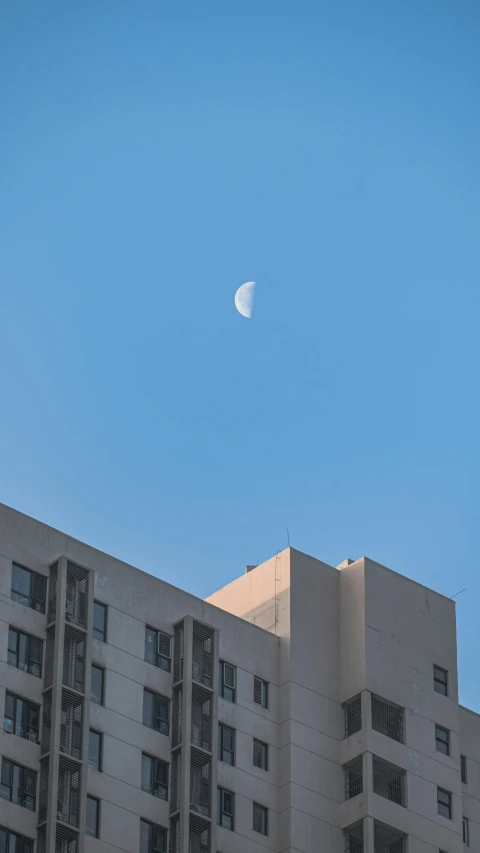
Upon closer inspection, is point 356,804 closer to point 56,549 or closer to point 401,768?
point 401,768

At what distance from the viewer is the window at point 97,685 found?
98.1 meters

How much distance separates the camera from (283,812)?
10388cm

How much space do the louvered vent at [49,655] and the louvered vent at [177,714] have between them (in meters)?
8.39

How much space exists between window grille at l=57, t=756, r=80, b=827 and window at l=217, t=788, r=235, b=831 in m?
10.4

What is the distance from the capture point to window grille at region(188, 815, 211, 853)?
98.8 metres

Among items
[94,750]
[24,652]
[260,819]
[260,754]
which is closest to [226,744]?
[260,754]

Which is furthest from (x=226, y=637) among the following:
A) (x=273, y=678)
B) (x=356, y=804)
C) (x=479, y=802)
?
(x=479, y=802)

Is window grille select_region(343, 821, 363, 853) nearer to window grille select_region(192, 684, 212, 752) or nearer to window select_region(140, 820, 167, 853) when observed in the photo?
window grille select_region(192, 684, 212, 752)

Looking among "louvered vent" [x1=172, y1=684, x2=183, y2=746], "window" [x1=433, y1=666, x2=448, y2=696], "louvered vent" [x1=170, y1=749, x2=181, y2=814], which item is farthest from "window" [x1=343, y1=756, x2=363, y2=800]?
"louvered vent" [x1=170, y1=749, x2=181, y2=814]

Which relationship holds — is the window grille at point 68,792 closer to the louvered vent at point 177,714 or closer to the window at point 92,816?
the window at point 92,816

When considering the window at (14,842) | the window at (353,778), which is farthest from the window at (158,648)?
the window at (14,842)

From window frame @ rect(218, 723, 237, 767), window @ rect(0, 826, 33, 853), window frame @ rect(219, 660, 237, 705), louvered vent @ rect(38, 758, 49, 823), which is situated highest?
window frame @ rect(219, 660, 237, 705)

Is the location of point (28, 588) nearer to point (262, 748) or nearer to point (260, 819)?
point (262, 748)

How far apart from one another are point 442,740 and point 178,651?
18310mm
